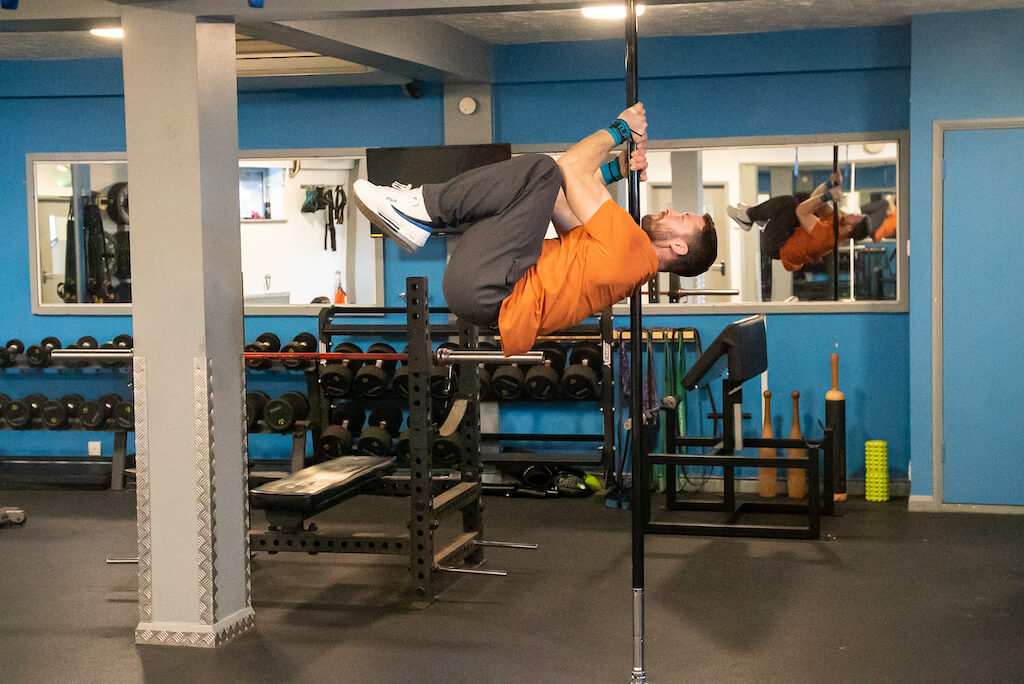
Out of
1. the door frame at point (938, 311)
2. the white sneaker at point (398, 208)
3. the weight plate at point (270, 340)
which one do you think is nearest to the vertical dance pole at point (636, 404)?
the white sneaker at point (398, 208)

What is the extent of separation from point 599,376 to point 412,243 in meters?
3.81

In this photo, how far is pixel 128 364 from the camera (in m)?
7.11

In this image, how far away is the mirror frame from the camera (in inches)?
265

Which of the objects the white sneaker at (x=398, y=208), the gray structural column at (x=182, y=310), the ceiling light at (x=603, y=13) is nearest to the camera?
the white sneaker at (x=398, y=208)

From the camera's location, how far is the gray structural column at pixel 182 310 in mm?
3910

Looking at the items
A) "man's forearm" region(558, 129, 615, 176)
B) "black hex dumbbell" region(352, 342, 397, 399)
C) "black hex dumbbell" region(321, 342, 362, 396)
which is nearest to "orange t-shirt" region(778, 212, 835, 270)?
"black hex dumbbell" region(352, 342, 397, 399)

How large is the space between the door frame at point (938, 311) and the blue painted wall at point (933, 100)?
0.09 ft

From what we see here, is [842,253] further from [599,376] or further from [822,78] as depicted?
[599,376]

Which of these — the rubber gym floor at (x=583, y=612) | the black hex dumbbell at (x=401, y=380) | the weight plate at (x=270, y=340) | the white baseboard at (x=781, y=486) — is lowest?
the rubber gym floor at (x=583, y=612)

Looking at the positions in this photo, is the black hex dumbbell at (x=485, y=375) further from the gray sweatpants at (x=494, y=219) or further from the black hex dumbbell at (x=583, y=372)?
the gray sweatpants at (x=494, y=219)

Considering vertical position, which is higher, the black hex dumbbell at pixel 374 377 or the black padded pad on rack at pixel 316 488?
the black hex dumbbell at pixel 374 377

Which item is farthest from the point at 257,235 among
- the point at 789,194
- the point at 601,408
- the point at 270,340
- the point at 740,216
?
the point at 789,194

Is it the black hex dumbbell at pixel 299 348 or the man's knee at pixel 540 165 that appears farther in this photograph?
the black hex dumbbell at pixel 299 348

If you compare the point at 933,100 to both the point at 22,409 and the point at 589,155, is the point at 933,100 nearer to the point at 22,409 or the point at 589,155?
the point at 589,155
